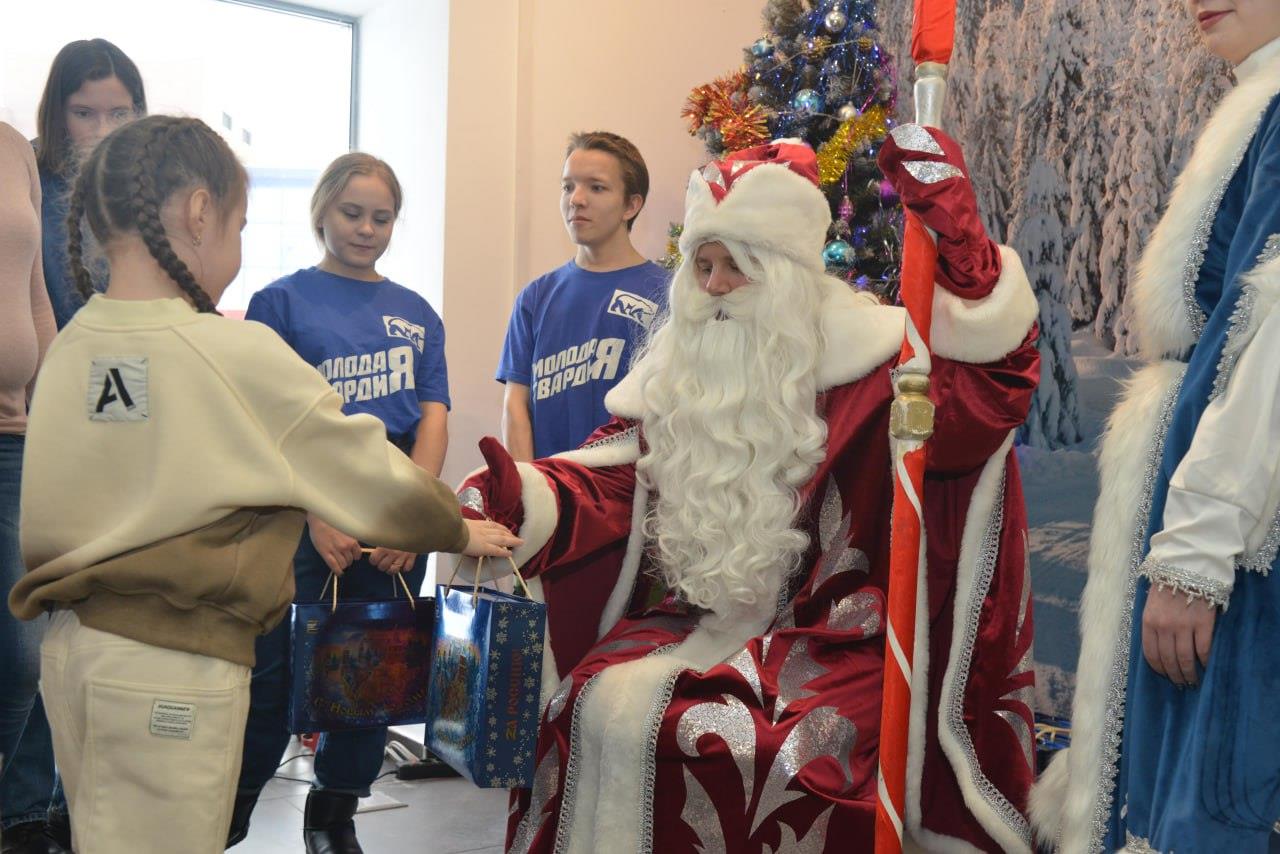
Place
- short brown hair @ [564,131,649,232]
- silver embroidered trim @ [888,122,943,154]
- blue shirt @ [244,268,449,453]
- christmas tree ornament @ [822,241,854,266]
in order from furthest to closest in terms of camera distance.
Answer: christmas tree ornament @ [822,241,854,266] < short brown hair @ [564,131,649,232] < blue shirt @ [244,268,449,453] < silver embroidered trim @ [888,122,943,154]

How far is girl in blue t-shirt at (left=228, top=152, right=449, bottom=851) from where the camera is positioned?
3.22 metres

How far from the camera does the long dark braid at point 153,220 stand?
2.03 meters

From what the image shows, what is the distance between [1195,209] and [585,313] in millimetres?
2359

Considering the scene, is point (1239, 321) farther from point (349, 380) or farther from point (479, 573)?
point (349, 380)

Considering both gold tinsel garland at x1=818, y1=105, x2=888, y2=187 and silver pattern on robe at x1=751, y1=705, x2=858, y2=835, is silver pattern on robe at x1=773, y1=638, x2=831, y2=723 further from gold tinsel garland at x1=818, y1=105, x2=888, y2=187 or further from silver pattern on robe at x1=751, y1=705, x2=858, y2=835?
gold tinsel garland at x1=818, y1=105, x2=888, y2=187

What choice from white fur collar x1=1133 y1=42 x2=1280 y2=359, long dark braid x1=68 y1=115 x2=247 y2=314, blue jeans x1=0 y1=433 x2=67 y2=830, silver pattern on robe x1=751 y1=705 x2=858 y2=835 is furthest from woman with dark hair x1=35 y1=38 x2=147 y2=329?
white fur collar x1=1133 y1=42 x2=1280 y2=359

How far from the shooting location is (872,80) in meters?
4.75

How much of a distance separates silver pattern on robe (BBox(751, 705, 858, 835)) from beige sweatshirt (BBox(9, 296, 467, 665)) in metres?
0.93

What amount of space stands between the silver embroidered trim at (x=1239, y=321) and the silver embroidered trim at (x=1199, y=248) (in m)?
0.15

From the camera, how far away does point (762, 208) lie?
2.88m

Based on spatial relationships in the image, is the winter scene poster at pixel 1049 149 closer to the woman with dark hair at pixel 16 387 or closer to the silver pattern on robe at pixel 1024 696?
the silver pattern on robe at pixel 1024 696

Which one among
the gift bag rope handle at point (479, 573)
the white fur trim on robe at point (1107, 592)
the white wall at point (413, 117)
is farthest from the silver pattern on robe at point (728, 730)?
the white wall at point (413, 117)

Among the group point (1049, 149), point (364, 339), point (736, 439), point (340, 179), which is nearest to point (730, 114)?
point (1049, 149)

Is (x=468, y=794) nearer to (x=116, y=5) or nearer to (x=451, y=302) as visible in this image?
(x=451, y=302)
